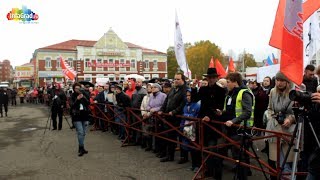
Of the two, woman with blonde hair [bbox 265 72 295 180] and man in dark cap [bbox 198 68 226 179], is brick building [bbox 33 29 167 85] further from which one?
woman with blonde hair [bbox 265 72 295 180]

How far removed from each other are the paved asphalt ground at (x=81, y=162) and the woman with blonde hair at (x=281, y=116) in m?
1.69

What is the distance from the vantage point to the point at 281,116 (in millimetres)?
4430

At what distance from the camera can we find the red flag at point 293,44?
13.3 feet

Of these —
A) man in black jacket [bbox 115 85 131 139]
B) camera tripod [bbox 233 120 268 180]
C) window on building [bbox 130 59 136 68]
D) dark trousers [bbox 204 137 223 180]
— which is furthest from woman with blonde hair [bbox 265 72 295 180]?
window on building [bbox 130 59 136 68]

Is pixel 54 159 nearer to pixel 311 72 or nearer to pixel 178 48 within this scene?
pixel 178 48

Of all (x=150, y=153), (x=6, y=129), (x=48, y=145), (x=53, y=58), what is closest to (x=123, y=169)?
(x=150, y=153)

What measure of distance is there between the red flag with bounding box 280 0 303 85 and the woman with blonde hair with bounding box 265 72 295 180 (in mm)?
408

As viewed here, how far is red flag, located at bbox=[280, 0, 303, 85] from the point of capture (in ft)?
13.3

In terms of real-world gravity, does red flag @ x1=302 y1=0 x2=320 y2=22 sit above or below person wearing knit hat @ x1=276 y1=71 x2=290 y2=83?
above

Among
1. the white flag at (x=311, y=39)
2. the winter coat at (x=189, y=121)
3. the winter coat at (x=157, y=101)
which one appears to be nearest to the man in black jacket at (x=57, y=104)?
the winter coat at (x=157, y=101)

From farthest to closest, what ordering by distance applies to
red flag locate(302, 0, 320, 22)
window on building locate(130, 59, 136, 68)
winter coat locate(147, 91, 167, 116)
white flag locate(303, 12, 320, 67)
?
window on building locate(130, 59, 136, 68) < winter coat locate(147, 91, 167, 116) < white flag locate(303, 12, 320, 67) < red flag locate(302, 0, 320, 22)

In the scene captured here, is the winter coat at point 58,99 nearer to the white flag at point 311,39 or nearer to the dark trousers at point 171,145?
the dark trousers at point 171,145

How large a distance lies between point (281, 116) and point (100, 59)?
61478 mm

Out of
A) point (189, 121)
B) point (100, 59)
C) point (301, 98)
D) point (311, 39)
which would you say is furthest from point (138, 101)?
point (100, 59)
